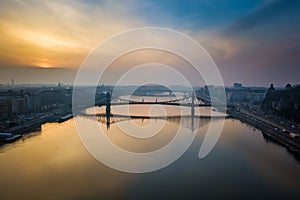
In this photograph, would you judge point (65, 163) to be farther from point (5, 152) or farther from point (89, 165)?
point (5, 152)

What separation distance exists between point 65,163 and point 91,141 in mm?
1417

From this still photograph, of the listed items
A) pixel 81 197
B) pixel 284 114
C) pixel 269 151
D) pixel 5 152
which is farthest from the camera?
pixel 284 114

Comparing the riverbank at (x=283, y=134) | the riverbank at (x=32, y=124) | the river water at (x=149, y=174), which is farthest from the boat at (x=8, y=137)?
the riverbank at (x=283, y=134)

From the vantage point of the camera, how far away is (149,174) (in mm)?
2977

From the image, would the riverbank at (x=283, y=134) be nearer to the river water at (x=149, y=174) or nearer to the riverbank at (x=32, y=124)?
the river water at (x=149, y=174)

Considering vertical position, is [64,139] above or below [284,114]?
below

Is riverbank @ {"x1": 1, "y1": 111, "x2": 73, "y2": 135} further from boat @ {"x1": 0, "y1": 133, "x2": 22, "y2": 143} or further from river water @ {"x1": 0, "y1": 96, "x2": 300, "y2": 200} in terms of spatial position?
river water @ {"x1": 0, "y1": 96, "x2": 300, "y2": 200}

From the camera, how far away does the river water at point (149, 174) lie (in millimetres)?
2441

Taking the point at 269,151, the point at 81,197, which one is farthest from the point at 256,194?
the point at 269,151

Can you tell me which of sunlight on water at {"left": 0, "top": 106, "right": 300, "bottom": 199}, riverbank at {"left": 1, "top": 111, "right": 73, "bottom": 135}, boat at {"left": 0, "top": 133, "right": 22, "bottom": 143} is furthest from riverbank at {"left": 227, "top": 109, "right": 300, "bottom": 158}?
riverbank at {"left": 1, "top": 111, "right": 73, "bottom": 135}

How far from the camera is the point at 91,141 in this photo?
475 centimetres

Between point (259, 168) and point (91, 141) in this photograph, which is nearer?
point (259, 168)

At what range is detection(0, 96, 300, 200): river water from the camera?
2441mm

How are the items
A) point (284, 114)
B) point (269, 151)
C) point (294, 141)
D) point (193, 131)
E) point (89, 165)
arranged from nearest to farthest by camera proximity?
point (89, 165) < point (269, 151) < point (294, 141) < point (193, 131) < point (284, 114)
